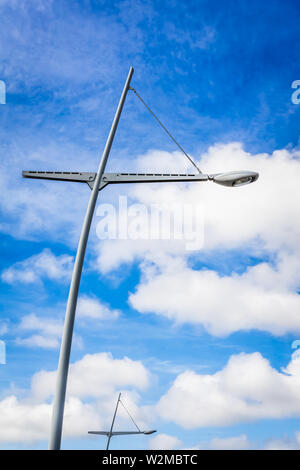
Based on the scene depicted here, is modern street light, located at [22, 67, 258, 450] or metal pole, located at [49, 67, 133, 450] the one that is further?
modern street light, located at [22, 67, 258, 450]

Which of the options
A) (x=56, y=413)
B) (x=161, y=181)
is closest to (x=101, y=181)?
(x=161, y=181)

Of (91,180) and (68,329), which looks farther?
(91,180)

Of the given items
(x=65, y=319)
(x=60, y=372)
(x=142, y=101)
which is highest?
(x=142, y=101)

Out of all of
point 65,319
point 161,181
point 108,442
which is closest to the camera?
point 65,319

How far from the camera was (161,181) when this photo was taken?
1138 cm

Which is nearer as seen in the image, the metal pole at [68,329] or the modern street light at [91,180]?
the metal pole at [68,329]

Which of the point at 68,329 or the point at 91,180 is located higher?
the point at 91,180
